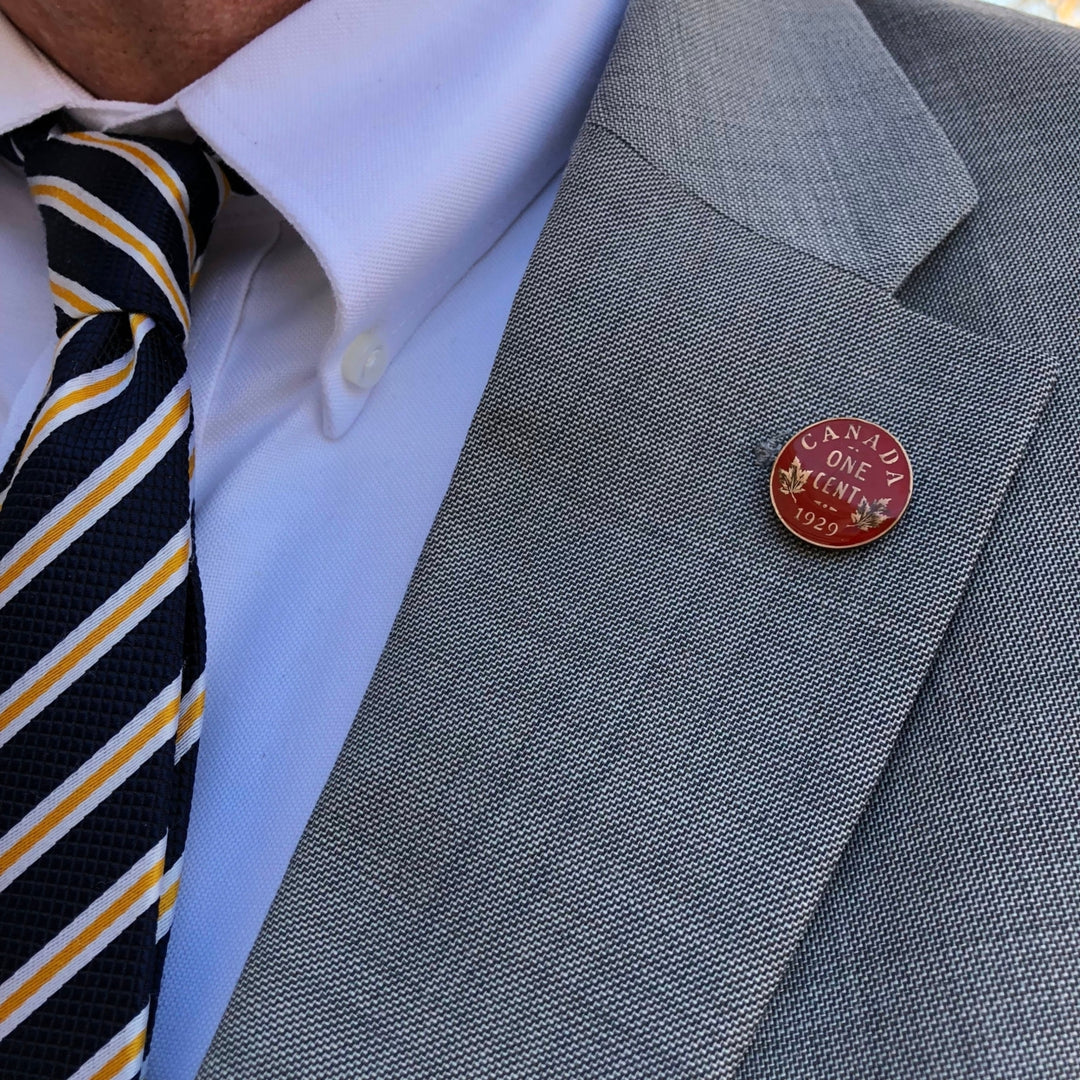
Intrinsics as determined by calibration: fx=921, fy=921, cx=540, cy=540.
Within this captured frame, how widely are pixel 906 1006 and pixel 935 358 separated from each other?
0.41 m

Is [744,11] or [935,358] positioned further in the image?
[744,11]

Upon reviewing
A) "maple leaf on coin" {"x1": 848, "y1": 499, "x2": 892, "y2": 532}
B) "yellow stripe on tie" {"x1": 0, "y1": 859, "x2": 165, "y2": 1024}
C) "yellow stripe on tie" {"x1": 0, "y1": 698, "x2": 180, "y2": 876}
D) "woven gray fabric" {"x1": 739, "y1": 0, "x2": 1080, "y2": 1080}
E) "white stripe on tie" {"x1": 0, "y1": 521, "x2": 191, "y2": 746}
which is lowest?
"woven gray fabric" {"x1": 739, "y1": 0, "x2": 1080, "y2": 1080}

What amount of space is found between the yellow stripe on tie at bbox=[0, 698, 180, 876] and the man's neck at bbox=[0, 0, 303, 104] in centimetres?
57

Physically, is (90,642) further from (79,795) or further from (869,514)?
(869,514)

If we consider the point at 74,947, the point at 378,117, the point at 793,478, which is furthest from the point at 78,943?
the point at 378,117


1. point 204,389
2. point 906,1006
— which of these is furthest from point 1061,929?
point 204,389

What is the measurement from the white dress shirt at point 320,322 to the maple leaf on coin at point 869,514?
1.13 ft

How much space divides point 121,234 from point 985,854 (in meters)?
0.78

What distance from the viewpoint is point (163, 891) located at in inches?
24.0

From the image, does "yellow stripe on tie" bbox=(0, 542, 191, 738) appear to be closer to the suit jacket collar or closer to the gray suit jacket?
Result: the gray suit jacket

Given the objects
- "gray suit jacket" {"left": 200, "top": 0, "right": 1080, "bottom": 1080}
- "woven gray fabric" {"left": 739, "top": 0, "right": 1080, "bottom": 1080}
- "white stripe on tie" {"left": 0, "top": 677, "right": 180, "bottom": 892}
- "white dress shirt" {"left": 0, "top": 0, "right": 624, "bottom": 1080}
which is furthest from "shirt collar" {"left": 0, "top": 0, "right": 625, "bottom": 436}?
"woven gray fabric" {"left": 739, "top": 0, "right": 1080, "bottom": 1080}

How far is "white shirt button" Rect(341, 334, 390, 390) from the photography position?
80cm

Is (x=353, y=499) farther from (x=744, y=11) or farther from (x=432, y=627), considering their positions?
(x=744, y=11)

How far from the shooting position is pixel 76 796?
2.00 feet
